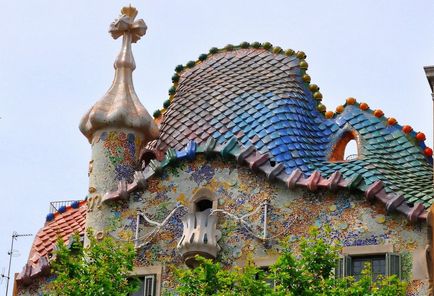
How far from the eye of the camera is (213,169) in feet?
98.1

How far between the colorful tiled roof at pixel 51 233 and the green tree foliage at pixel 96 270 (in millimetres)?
2307

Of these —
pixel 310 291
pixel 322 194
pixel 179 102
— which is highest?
pixel 179 102

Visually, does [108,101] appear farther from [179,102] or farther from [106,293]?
[106,293]

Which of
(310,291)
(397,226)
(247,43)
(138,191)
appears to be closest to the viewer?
(310,291)

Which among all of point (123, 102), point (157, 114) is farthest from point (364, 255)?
point (157, 114)

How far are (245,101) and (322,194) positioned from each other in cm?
275

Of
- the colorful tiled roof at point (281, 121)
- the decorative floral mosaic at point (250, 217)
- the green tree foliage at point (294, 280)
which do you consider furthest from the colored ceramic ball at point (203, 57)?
the green tree foliage at point (294, 280)

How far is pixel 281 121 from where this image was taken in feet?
99.5

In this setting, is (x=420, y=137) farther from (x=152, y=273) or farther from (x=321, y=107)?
(x=152, y=273)

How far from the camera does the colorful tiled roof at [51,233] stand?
30.7 metres

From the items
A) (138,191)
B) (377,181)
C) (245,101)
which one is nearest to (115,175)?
(138,191)

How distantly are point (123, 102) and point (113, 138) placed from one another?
0.61m

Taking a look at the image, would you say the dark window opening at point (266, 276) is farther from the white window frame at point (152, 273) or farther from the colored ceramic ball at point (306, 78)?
the colored ceramic ball at point (306, 78)

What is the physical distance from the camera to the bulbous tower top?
3055cm
